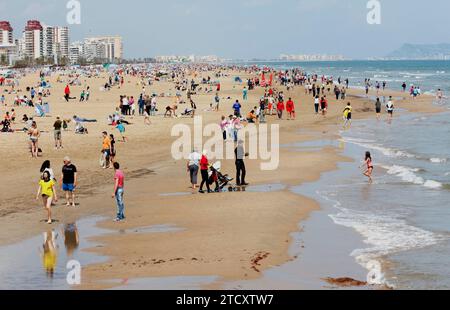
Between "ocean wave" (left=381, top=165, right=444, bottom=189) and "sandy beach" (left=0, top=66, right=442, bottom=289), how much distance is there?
2.21 meters

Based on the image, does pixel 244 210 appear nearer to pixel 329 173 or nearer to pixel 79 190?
pixel 79 190

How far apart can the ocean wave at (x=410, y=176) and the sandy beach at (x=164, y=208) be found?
2209 mm

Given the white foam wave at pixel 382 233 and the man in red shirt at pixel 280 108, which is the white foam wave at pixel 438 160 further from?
the man in red shirt at pixel 280 108

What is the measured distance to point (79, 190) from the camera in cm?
1972

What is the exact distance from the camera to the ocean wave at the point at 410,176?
21.1 metres

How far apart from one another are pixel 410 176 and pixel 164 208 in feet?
29.7

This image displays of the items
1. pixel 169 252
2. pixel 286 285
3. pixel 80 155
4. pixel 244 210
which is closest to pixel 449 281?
pixel 286 285

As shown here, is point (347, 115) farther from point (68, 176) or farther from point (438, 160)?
point (68, 176)

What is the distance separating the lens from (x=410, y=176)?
74.1 ft

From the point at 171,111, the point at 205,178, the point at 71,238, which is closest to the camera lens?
the point at 71,238

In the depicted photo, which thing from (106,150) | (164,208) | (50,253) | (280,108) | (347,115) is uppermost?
(280,108)

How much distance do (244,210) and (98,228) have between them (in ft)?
11.5

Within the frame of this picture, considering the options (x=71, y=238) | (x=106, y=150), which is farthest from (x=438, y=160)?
(x=71, y=238)

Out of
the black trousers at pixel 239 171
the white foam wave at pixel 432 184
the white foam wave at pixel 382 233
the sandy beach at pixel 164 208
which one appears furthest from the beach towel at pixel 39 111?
the white foam wave at pixel 382 233
